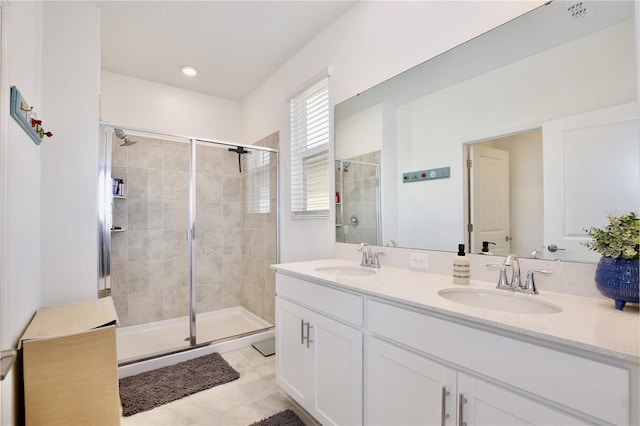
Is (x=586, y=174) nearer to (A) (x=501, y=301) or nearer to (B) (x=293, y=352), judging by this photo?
(A) (x=501, y=301)

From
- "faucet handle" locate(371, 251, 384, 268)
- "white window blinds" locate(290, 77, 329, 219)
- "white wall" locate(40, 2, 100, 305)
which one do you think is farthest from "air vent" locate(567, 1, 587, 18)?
Answer: "white wall" locate(40, 2, 100, 305)

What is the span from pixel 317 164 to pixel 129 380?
209cm

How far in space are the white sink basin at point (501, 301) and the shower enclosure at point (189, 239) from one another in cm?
205

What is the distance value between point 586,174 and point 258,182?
2.82 m

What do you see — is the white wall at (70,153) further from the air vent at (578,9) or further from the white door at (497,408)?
the air vent at (578,9)

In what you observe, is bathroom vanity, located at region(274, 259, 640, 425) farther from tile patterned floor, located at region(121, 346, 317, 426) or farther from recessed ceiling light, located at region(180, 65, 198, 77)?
recessed ceiling light, located at region(180, 65, 198, 77)

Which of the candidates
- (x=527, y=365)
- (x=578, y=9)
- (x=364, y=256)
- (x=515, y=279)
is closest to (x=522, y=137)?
(x=578, y=9)

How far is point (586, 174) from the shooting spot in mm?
1112

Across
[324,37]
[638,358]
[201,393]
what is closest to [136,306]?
[201,393]

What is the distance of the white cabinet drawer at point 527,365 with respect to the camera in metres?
0.67

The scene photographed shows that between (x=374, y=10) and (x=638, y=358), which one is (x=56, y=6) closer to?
(x=374, y=10)

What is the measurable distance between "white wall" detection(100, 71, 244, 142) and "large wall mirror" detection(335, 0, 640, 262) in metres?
2.02

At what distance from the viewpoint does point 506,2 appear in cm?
133

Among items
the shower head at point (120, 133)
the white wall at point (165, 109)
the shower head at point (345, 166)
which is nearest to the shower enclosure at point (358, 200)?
the shower head at point (345, 166)
